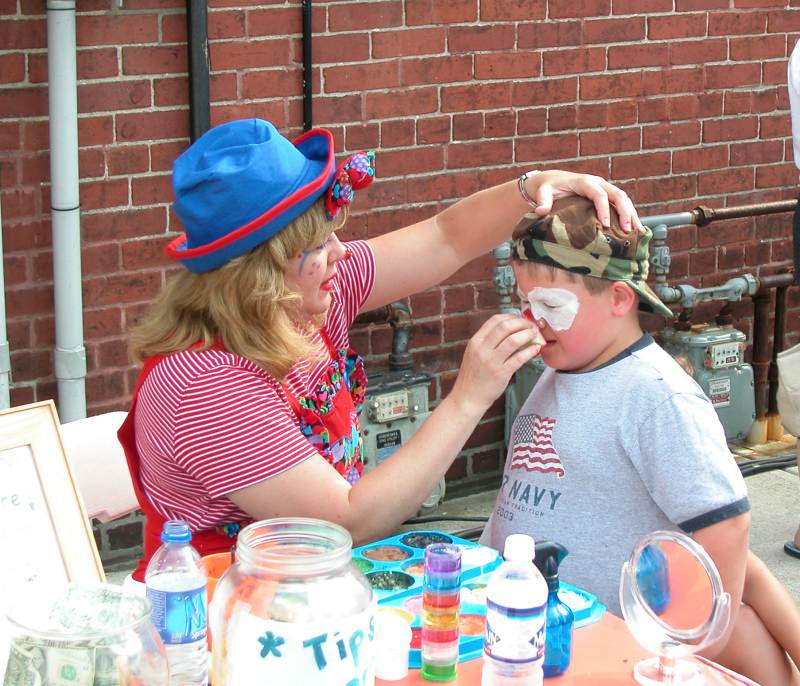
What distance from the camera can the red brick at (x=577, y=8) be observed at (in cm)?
508

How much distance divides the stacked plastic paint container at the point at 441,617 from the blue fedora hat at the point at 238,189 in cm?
80

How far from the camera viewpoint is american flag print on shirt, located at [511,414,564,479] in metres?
2.57

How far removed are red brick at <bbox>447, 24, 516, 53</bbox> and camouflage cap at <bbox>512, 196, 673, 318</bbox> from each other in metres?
2.39

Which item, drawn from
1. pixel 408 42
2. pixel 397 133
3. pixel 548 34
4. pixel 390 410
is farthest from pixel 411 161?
pixel 390 410

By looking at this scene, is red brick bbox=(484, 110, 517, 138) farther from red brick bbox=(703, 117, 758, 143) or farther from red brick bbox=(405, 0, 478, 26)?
red brick bbox=(703, 117, 758, 143)

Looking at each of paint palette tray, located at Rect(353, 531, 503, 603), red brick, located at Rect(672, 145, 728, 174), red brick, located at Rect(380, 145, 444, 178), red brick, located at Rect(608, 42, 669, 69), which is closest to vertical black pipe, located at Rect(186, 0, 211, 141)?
red brick, located at Rect(380, 145, 444, 178)

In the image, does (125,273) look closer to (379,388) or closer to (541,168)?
(379,388)

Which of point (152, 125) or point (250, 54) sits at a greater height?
point (250, 54)

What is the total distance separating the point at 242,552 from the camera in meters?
1.80

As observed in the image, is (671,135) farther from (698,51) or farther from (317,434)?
(317,434)

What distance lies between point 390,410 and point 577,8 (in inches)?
69.7

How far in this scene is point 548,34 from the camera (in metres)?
5.08

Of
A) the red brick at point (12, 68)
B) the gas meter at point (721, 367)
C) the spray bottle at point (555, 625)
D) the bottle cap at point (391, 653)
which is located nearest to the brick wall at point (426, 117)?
the red brick at point (12, 68)

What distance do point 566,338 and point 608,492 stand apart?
0.32 meters
